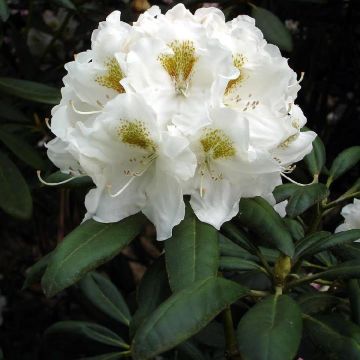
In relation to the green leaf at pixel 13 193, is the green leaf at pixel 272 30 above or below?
above

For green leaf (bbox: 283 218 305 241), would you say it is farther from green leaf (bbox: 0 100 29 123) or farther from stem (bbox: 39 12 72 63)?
stem (bbox: 39 12 72 63)

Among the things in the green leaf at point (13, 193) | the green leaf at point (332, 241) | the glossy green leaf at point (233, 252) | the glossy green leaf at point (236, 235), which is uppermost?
the green leaf at point (332, 241)

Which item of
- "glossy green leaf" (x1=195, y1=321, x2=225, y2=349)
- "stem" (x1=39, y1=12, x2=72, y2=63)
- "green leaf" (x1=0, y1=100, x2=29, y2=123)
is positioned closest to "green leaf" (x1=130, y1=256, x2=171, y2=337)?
"glossy green leaf" (x1=195, y1=321, x2=225, y2=349)

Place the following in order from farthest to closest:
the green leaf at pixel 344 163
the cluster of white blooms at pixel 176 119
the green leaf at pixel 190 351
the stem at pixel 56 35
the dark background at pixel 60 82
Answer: the stem at pixel 56 35 < the dark background at pixel 60 82 < the green leaf at pixel 190 351 < the green leaf at pixel 344 163 < the cluster of white blooms at pixel 176 119

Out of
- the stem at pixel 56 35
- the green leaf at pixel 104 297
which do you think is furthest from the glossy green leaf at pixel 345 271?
the stem at pixel 56 35

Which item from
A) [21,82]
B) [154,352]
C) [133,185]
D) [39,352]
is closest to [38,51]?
[21,82]

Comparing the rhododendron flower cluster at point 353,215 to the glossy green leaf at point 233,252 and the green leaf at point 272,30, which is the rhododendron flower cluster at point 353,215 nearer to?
the glossy green leaf at point 233,252
